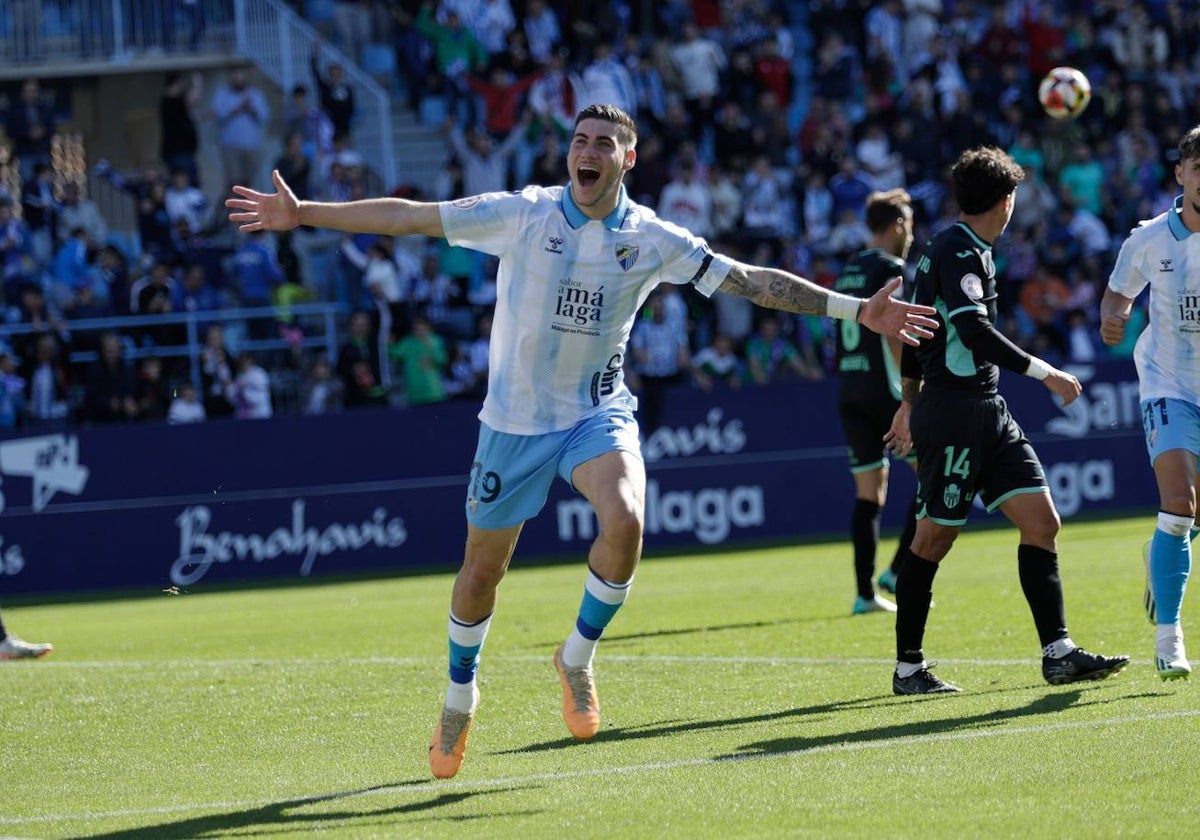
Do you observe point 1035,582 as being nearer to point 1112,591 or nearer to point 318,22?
point 1112,591

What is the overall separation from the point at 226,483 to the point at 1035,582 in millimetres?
13160

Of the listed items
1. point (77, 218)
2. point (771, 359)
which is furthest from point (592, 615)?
point (77, 218)

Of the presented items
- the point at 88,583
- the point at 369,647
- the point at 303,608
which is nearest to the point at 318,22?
the point at 88,583

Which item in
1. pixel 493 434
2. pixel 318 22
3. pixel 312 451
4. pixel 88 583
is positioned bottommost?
pixel 88 583

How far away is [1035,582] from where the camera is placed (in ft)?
28.7

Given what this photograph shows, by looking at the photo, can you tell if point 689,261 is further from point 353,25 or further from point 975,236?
point 353,25

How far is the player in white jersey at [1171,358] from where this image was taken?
8664 mm

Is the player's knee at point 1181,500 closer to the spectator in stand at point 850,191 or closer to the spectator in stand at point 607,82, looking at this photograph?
the spectator in stand at point 850,191

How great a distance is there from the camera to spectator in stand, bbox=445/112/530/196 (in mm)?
25266

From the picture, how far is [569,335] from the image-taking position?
24.5ft

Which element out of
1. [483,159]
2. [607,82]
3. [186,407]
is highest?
[607,82]

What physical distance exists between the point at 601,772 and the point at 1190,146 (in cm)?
407

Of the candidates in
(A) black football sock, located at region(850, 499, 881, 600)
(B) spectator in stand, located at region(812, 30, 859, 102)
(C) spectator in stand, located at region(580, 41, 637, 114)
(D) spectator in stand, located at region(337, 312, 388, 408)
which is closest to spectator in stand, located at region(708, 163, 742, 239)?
(C) spectator in stand, located at region(580, 41, 637, 114)

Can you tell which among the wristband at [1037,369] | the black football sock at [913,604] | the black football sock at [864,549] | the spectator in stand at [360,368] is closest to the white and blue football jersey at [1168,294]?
the wristband at [1037,369]
